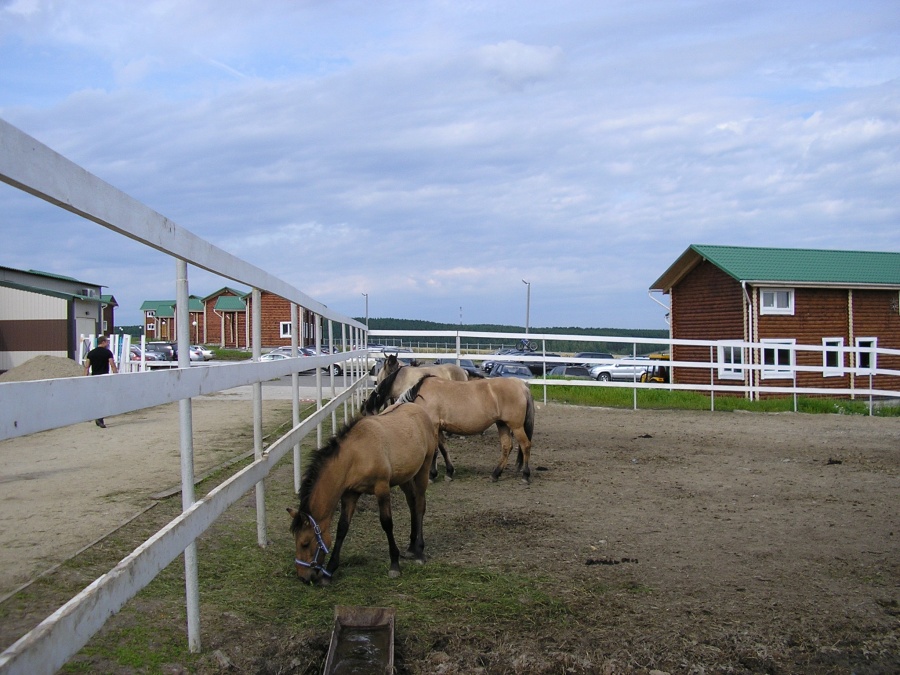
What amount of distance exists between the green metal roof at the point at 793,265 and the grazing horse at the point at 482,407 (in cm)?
2064

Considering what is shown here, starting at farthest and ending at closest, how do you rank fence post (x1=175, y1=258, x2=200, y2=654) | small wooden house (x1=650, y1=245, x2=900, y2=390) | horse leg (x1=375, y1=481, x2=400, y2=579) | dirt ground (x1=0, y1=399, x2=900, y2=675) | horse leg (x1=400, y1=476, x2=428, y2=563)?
small wooden house (x1=650, y1=245, x2=900, y2=390) < horse leg (x1=400, y1=476, x2=428, y2=563) < horse leg (x1=375, y1=481, x2=400, y2=579) < dirt ground (x1=0, y1=399, x2=900, y2=675) < fence post (x1=175, y1=258, x2=200, y2=654)

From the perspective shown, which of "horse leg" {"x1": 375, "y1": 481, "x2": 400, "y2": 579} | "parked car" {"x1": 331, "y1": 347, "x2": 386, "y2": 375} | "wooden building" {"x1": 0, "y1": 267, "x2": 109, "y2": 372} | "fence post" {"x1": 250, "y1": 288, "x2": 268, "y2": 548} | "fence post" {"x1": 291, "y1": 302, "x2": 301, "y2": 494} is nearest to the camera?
"wooden building" {"x1": 0, "y1": 267, "x2": 109, "y2": 372}

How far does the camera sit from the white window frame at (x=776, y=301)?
2800 centimetres

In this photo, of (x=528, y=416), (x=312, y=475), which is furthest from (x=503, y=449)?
(x=312, y=475)

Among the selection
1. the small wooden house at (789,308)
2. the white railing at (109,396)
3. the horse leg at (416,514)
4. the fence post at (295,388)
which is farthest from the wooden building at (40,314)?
the small wooden house at (789,308)

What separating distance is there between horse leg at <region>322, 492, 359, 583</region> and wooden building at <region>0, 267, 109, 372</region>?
2520 mm

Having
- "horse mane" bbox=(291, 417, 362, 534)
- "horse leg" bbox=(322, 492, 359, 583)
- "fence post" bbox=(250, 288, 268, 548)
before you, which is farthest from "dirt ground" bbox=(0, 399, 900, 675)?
"horse mane" bbox=(291, 417, 362, 534)

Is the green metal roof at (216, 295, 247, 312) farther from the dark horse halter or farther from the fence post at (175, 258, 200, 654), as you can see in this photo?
the fence post at (175, 258, 200, 654)

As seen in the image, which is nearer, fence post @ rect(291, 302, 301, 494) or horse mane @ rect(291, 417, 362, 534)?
horse mane @ rect(291, 417, 362, 534)

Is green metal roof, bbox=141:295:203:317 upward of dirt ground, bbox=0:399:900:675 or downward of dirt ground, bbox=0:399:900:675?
upward

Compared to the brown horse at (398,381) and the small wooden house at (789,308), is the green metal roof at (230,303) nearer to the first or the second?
the small wooden house at (789,308)

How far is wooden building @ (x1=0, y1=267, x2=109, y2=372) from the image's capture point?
2137 mm

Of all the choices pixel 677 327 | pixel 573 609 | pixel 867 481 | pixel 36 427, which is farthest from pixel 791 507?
pixel 677 327

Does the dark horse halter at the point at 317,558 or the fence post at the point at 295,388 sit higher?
the fence post at the point at 295,388
